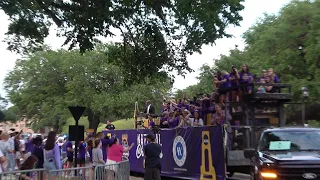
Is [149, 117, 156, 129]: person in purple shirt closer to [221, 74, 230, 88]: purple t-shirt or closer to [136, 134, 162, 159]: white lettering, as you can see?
[136, 134, 162, 159]: white lettering

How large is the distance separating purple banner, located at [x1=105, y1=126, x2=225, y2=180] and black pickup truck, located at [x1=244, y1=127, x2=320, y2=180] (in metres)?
2.89

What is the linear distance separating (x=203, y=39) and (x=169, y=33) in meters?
1.77

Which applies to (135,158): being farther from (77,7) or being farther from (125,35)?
(77,7)

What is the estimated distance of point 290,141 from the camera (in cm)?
1005

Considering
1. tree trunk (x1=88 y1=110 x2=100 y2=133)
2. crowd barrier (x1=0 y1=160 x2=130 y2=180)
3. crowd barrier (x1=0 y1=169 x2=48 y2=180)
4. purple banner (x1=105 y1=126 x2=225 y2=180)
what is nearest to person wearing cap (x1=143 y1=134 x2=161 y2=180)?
crowd barrier (x1=0 y1=160 x2=130 y2=180)

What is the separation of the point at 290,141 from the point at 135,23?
21.1 ft

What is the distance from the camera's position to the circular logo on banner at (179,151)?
51.8 feet

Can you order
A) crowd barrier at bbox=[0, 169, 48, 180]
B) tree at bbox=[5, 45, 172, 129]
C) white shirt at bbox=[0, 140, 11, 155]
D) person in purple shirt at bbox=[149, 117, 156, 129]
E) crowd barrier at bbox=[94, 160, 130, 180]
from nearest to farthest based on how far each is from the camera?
1. crowd barrier at bbox=[0, 169, 48, 180]
2. crowd barrier at bbox=[94, 160, 130, 180]
3. white shirt at bbox=[0, 140, 11, 155]
4. person in purple shirt at bbox=[149, 117, 156, 129]
5. tree at bbox=[5, 45, 172, 129]

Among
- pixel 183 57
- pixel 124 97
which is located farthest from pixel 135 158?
pixel 124 97

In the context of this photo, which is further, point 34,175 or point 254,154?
point 254,154

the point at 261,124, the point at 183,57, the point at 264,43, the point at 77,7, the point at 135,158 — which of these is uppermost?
the point at 264,43

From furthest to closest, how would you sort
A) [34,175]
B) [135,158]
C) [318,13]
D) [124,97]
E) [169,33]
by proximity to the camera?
[124,97], [318,13], [135,158], [169,33], [34,175]

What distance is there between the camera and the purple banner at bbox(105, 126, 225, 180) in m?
13.3

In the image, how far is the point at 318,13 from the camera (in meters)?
26.8
